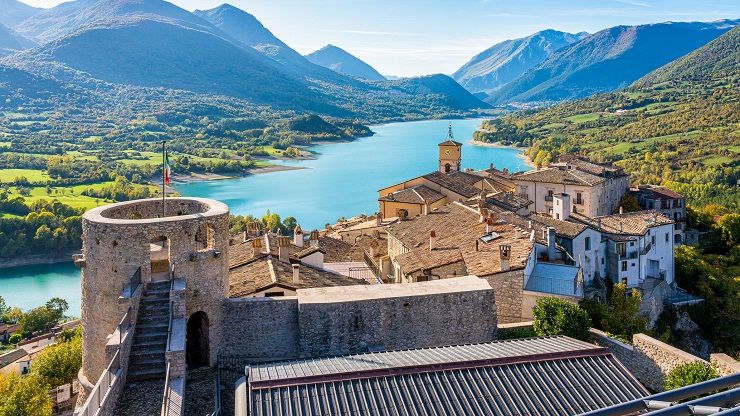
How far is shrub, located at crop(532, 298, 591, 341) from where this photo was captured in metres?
17.0

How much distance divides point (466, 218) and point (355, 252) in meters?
5.84

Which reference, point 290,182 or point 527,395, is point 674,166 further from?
point 527,395

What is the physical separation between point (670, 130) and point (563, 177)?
258 feet

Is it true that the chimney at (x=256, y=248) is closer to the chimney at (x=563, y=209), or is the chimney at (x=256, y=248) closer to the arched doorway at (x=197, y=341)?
the arched doorway at (x=197, y=341)

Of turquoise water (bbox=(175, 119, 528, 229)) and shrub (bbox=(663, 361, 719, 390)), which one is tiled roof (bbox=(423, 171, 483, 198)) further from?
turquoise water (bbox=(175, 119, 528, 229))

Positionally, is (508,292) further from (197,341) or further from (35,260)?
(35,260)

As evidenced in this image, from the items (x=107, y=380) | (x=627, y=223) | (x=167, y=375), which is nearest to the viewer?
(x=107, y=380)

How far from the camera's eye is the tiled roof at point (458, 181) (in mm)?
45037

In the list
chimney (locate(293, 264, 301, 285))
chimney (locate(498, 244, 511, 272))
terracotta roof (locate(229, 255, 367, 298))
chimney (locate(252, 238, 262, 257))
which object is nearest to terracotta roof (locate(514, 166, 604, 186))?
chimney (locate(498, 244, 511, 272))

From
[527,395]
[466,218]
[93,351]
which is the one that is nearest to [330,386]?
[527,395]

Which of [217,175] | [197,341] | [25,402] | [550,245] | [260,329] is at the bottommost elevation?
[25,402]

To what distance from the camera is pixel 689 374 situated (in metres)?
13.9

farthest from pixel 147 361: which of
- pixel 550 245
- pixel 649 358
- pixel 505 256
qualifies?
pixel 550 245

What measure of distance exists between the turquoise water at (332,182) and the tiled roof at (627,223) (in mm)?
50354
